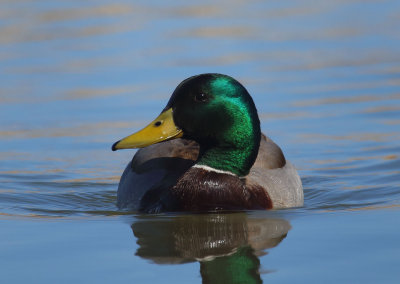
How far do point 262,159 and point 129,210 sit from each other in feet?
4.22

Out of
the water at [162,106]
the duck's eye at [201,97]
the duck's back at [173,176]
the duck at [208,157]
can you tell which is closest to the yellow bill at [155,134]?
the duck at [208,157]

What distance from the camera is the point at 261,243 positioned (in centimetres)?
694

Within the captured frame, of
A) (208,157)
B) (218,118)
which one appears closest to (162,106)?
(208,157)

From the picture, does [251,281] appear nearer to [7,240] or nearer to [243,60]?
[7,240]

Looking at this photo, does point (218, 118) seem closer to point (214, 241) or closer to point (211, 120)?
point (211, 120)

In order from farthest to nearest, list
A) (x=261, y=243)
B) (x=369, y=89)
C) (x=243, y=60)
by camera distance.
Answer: (x=243, y=60) < (x=369, y=89) < (x=261, y=243)

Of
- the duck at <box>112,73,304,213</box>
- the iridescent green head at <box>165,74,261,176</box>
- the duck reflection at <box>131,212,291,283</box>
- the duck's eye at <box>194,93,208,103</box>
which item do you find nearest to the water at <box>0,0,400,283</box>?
the duck reflection at <box>131,212,291,283</box>

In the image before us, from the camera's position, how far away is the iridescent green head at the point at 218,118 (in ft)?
26.3

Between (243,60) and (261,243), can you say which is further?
(243,60)

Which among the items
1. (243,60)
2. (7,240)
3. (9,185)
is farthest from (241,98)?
(243,60)

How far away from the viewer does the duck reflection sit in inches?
245

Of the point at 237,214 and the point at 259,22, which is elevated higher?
the point at 259,22

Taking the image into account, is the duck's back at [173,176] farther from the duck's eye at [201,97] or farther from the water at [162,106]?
the duck's eye at [201,97]

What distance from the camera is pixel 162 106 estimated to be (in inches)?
480
